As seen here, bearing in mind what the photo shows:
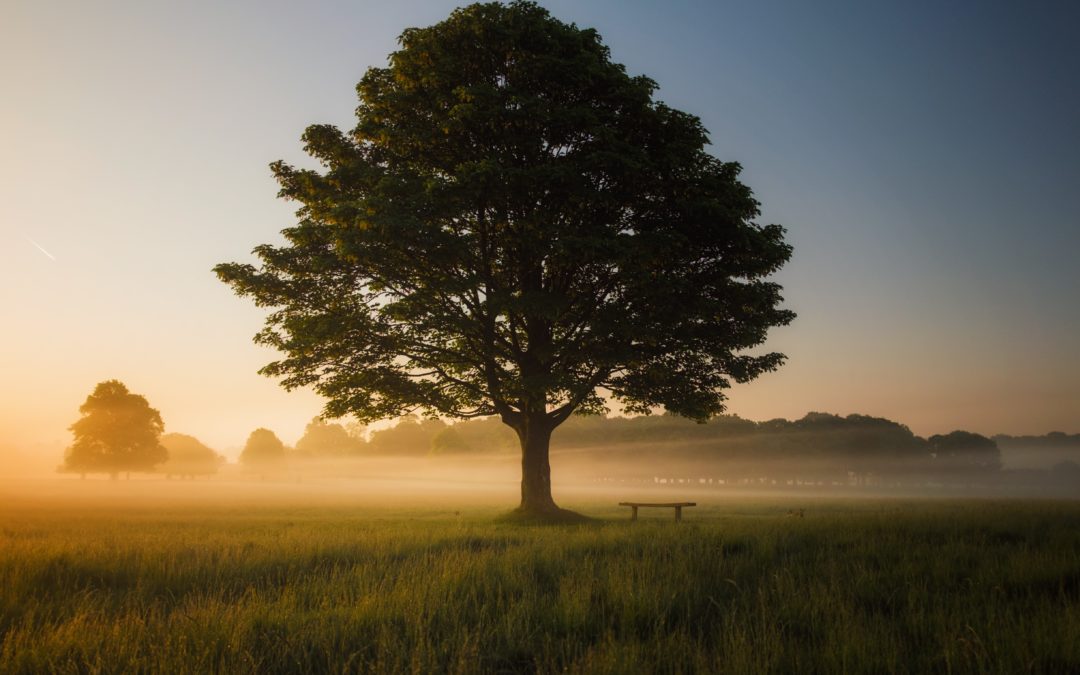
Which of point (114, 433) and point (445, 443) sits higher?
point (114, 433)

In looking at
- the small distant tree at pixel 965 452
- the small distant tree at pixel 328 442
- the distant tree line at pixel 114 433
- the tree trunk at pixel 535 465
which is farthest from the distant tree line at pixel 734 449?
the tree trunk at pixel 535 465

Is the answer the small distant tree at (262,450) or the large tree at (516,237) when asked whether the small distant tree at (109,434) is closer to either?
the small distant tree at (262,450)

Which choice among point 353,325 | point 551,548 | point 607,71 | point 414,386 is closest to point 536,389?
point 414,386

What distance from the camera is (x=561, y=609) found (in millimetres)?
6527

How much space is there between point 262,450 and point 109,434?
66507 mm

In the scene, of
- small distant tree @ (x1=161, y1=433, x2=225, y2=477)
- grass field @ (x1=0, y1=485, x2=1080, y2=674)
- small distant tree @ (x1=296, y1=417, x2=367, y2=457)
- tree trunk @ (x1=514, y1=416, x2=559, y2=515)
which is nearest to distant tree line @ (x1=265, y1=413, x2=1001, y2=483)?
small distant tree @ (x1=296, y1=417, x2=367, y2=457)

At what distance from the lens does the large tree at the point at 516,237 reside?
18594 mm

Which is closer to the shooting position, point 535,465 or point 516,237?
point 516,237

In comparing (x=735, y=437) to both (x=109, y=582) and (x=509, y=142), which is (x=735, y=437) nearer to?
(x=509, y=142)

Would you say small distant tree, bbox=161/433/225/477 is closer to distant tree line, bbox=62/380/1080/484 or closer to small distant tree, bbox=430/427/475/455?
distant tree line, bbox=62/380/1080/484

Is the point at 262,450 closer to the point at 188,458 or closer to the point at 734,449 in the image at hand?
the point at 188,458

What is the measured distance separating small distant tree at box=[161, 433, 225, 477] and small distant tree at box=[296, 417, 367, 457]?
45543 millimetres

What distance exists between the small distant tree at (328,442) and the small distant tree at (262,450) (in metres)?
38.9

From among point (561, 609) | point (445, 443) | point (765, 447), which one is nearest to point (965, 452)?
point (765, 447)
